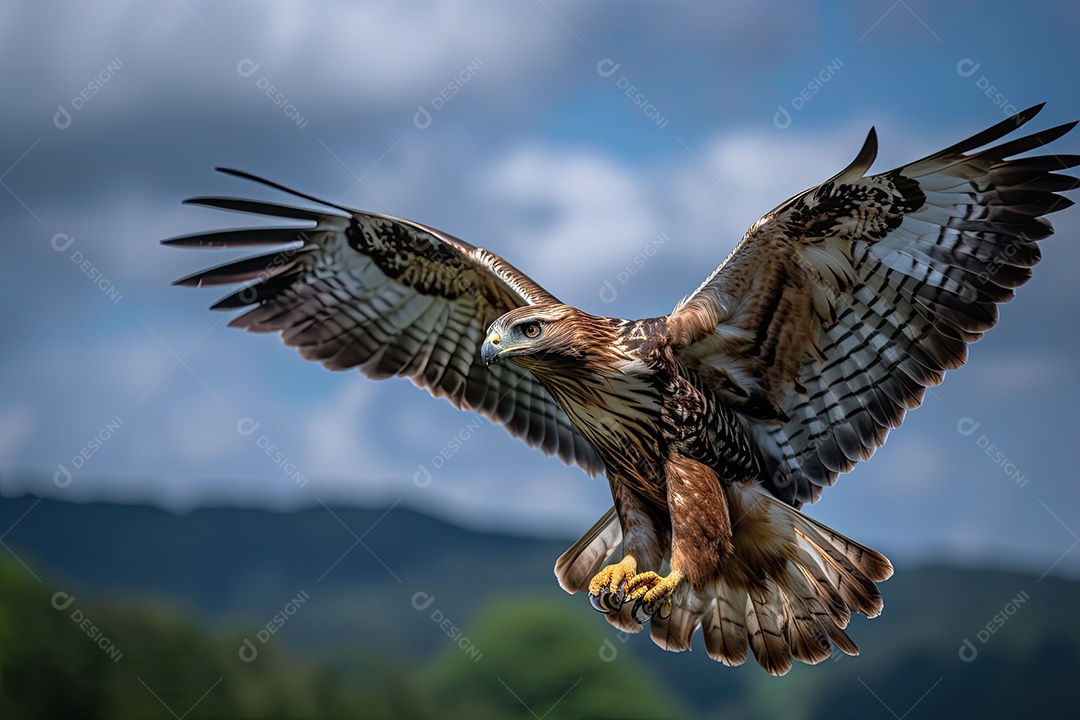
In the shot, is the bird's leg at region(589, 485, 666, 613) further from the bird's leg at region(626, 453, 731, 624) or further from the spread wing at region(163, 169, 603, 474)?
the spread wing at region(163, 169, 603, 474)

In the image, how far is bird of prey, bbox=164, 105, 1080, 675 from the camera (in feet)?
14.0

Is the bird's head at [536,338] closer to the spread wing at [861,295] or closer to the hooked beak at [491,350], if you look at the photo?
the hooked beak at [491,350]

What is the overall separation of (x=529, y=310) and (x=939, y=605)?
1637 centimetres

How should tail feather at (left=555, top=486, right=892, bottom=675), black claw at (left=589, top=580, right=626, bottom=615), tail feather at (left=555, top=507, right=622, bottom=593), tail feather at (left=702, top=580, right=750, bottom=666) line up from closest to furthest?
black claw at (left=589, top=580, right=626, bottom=615)
tail feather at (left=555, top=486, right=892, bottom=675)
tail feather at (left=702, top=580, right=750, bottom=666)
tail feather at (left=555, top=507, right=622, bottom=593)

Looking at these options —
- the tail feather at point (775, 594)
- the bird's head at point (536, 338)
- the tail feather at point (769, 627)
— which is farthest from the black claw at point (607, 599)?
the bird's head at point (536, 338)

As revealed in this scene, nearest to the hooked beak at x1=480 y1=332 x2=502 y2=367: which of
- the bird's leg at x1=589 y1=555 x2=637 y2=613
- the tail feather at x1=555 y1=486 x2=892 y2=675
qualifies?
the bird's leg at x1=589 y1=555 x2=637 y2=613

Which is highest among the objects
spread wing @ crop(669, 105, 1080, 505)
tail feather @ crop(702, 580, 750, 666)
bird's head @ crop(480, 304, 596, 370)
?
spread wing @ crop(669, 105, 1080, 505)

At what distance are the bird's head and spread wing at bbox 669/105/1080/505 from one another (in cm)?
43

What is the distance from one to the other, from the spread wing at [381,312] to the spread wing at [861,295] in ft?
3.71

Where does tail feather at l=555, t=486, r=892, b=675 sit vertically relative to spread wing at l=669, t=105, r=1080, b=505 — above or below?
below

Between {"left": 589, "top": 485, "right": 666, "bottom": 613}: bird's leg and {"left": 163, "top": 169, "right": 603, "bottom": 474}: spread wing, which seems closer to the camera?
{"left": 589, "top": 485, "right": 666, "bottom": 613}: bird's leg

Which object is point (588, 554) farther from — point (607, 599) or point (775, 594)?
point (775, 594)

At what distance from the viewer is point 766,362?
15.5ft

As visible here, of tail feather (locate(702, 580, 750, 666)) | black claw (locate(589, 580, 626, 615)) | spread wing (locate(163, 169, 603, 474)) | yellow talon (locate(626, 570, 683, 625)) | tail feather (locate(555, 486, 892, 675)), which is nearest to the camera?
yellow talon (locate(626, 570, 683, 625))
